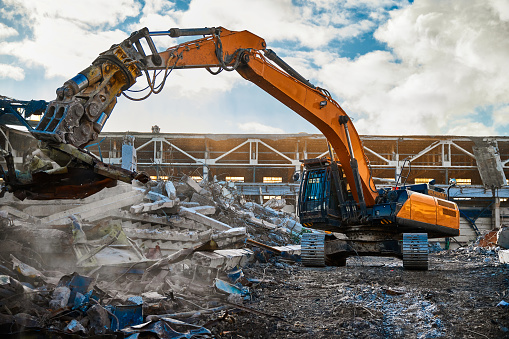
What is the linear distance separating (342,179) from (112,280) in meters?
5.98

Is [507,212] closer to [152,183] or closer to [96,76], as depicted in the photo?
[152,183]

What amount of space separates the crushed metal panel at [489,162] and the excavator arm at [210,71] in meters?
15.9

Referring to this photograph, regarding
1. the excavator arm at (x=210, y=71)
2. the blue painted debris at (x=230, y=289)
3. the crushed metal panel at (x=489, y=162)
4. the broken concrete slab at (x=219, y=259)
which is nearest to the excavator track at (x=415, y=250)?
the excavator arm at (x=210, y=71)

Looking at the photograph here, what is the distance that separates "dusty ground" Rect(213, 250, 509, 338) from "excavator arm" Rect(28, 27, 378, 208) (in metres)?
2.60

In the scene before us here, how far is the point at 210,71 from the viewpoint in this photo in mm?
7473

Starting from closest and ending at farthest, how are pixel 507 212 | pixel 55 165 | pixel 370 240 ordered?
1. pixel 55 165
2. pixel 370 240
3. pixel 507 212

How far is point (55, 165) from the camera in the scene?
5.16m

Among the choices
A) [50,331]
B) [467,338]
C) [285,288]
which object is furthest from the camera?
[285,288]

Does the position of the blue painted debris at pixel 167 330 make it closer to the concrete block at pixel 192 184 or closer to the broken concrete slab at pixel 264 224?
the concrete block at pixel 192 184

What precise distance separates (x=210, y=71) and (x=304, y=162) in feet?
13.9

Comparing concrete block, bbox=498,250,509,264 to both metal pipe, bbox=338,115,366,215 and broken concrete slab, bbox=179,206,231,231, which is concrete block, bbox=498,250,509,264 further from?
broken concrete slab, bbox=179,206,231,231

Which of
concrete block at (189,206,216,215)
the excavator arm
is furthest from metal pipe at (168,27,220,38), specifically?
concrete block at (189,206,216,215)

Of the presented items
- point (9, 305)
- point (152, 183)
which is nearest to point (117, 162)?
point (152, 183)

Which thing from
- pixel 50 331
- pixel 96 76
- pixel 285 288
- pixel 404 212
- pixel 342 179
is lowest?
pixel 285 288
